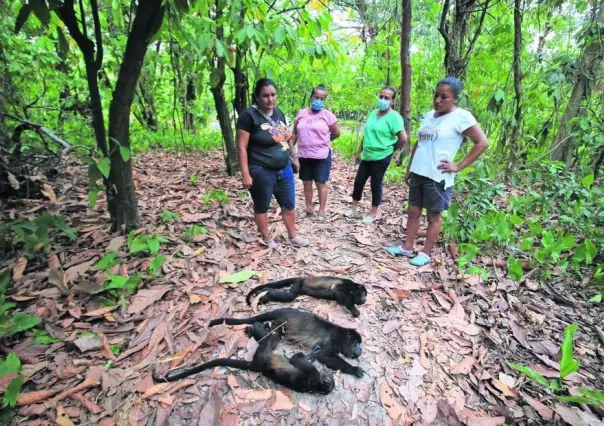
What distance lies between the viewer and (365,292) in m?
2.89

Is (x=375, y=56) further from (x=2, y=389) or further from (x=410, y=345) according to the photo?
(x=2, y=389)

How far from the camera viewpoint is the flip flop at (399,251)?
371cm

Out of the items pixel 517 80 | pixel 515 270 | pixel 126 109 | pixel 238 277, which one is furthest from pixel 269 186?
pixel 517 80

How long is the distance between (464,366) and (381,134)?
2.71m

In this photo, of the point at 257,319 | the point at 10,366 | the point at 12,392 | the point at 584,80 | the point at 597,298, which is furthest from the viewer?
the point at 584,80

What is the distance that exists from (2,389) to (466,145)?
671 cm

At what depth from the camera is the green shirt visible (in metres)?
4.06

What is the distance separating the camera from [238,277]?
3.15 metres

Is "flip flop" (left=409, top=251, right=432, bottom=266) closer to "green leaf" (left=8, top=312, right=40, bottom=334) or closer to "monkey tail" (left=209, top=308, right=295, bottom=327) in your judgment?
"monkey tail" (left=209, top=308, right=295, bottom=327)

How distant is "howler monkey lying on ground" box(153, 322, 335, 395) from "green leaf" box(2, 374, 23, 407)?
70cm

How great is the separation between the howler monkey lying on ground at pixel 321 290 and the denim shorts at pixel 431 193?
3.59 ft

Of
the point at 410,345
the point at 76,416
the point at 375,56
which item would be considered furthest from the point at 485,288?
the point at 375,56

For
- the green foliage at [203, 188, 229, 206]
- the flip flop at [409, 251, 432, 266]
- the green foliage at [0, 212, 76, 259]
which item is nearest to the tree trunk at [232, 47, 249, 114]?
the green foliage at [203, 188, 229, 206]

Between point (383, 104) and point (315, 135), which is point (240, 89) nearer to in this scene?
point (315, 135)
